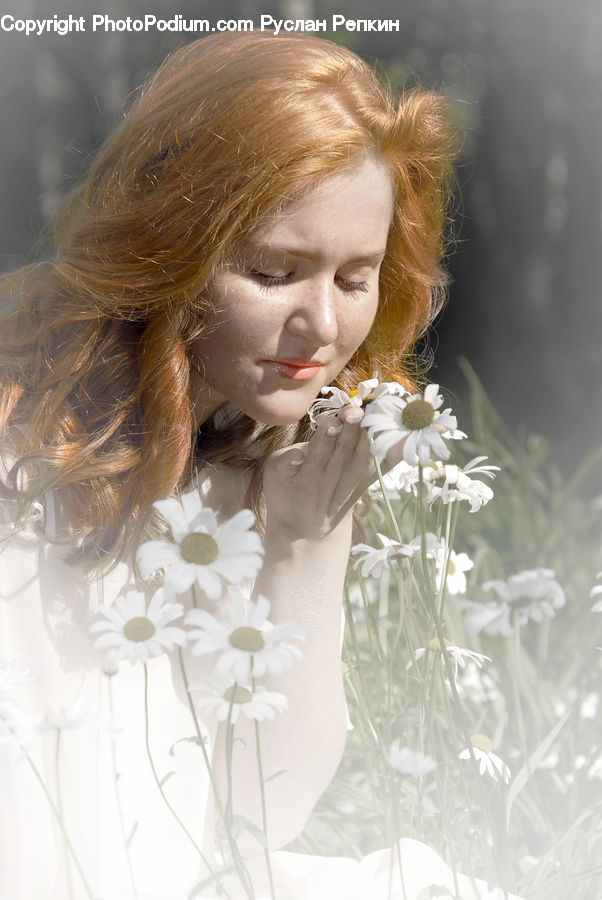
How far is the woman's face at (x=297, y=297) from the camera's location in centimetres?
65

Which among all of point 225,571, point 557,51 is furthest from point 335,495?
point 557,51

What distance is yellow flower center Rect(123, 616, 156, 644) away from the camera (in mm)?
472

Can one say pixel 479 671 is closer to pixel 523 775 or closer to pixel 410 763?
pixel 523 775

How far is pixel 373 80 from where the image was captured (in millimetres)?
770

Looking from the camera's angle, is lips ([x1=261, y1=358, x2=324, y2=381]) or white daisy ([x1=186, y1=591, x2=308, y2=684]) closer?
white daisy ([x1=186, y1=591, x2=308, y2=684])

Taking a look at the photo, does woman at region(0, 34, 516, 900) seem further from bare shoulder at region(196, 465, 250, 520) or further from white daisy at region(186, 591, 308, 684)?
white daisy at region(186, 591, 308, 684)

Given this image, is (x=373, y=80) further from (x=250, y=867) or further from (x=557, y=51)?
(x=557, y=51)

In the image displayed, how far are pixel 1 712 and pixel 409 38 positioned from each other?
1450mm

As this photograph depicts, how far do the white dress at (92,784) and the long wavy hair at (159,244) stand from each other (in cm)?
6

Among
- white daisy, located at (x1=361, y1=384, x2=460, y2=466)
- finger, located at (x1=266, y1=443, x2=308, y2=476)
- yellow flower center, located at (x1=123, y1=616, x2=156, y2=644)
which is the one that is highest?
white daisy, located at (x1=361, y1=384, x2=460, y2=466)

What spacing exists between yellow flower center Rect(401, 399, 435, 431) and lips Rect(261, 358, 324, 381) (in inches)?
8.7

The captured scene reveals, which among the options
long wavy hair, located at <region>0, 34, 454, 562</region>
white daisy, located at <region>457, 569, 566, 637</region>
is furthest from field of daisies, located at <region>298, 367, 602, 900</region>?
long wavy hair, located at <region>0, 34, 454, 562</region>

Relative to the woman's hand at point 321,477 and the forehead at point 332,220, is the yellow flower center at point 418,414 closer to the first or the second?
the woman's hand at point 321,477

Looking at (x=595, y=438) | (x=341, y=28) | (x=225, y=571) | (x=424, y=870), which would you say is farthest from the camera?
(x=595, y=438)
